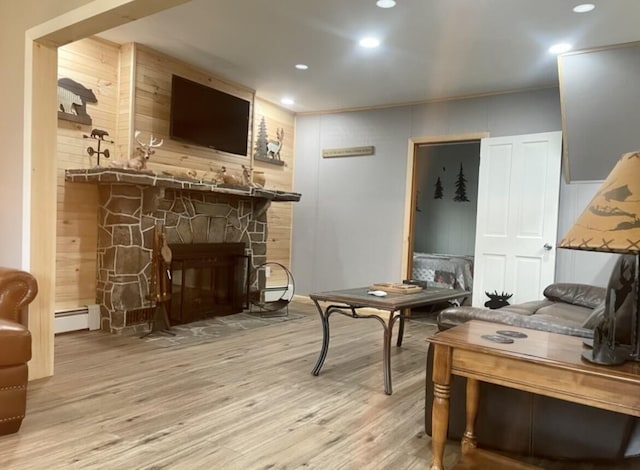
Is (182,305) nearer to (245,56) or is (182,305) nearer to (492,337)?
(245,56)

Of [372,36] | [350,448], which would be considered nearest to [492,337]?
[350,448]

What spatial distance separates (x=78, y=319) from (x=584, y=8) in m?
4.76

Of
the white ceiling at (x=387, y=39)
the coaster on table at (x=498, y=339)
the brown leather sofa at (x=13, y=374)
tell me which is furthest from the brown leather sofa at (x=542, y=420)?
the white ceiling at (x=387, y=39)

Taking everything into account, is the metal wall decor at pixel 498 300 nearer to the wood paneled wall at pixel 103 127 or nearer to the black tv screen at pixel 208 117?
the black tv screen at pixel 208 117

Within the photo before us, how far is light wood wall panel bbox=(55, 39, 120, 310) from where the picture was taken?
3975 millimetres

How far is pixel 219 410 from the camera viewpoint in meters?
2.55

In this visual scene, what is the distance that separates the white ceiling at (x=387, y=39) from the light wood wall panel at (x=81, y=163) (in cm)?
31

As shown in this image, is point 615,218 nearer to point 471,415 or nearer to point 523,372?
point 523,372

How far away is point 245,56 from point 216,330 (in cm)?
271

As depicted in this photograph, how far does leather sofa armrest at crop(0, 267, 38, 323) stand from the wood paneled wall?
1658 mm

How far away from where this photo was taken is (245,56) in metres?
4.48

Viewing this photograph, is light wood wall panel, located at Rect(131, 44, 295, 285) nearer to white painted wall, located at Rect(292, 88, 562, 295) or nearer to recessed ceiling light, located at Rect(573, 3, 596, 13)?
white painted wall, located at Rect(292, 88, 562, 295)

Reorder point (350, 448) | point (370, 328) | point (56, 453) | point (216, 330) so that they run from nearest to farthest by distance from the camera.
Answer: point (56, 453) → point (350, 448) → point (216, 330) → point (370, 328)

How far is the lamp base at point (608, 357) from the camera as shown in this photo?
1475mm
